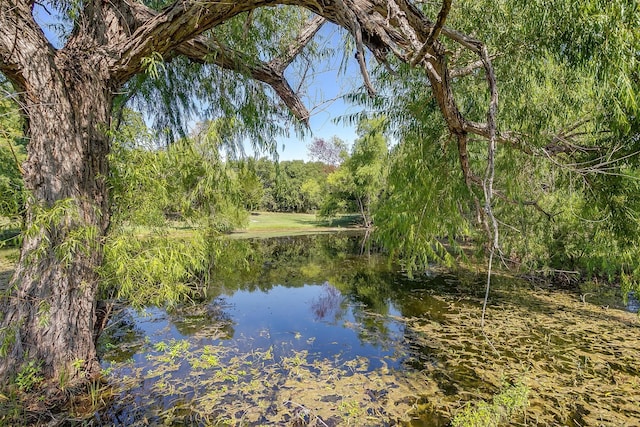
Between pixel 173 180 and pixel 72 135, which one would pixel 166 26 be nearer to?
pixel 72 135

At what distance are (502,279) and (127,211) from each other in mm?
7868

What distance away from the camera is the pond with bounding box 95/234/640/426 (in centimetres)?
268

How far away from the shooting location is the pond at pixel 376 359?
2.68 m

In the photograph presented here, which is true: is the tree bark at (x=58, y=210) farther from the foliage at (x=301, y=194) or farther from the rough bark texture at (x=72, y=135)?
the foliage at (x=301, y=194)

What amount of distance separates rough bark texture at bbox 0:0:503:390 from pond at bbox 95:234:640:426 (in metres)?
0.63

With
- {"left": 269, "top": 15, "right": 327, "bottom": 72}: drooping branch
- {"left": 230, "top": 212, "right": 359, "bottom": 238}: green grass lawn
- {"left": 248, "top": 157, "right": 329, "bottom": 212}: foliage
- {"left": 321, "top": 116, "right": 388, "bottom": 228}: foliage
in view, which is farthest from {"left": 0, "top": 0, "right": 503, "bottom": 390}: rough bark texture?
{"left": 248, "top": 157, "right": 329, "bottom": 212}: foliage

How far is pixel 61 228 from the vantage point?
2135mm

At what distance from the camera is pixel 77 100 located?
92.1 inches

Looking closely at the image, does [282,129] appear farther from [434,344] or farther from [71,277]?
[434,344]

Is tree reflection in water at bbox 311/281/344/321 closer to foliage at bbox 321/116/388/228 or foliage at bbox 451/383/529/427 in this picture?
foliage at bbox 451/383/529/427

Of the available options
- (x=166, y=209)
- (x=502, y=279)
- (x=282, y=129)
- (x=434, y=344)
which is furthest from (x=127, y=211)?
(x=502, y=279)

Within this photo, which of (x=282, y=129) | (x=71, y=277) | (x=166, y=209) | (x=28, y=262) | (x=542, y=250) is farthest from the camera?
(x=542, y=250)

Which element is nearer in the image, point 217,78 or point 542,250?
point 217,78

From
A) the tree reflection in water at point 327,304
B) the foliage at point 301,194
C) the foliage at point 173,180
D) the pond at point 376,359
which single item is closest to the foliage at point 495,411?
the pond at point 376,359
